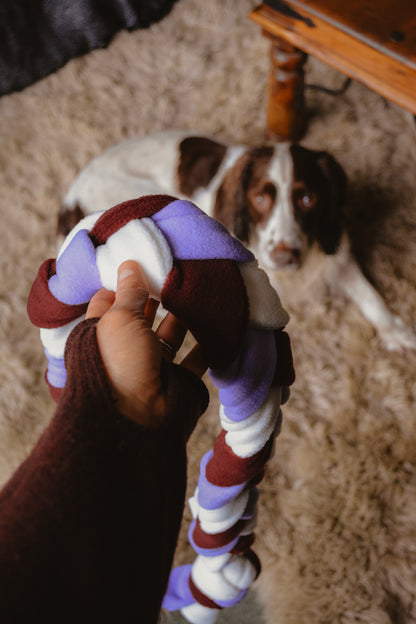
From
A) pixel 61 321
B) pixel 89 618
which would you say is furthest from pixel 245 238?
pixel 89 618

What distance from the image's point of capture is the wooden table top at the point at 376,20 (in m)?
1.19

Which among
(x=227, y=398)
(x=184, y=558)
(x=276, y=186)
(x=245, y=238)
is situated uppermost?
(x=227, y=398)

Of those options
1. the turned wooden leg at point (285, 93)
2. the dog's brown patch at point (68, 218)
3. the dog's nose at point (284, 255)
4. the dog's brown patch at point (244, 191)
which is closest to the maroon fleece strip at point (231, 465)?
the dog's nose at point (284, 255)

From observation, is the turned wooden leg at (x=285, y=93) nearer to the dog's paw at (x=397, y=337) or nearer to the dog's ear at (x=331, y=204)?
the dog's ear at (x=331, y=204)

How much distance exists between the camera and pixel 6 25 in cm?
206

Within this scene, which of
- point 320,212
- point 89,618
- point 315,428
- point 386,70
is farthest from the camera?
point 320,212

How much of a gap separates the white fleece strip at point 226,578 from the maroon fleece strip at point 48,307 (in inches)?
20.3

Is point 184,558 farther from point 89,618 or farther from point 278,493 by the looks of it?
point 89,618

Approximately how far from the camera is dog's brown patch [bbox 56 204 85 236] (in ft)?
5.29

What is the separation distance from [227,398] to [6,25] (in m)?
1.95

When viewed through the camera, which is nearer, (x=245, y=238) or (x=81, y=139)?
(x=245, y=238)

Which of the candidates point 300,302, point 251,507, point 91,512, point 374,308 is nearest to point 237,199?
point 300,302

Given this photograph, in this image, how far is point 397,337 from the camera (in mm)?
1494

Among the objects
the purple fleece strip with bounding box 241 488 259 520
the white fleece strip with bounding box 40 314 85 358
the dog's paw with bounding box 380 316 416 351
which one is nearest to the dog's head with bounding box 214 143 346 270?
the dog's paw with bounding box 380 316 416 351
